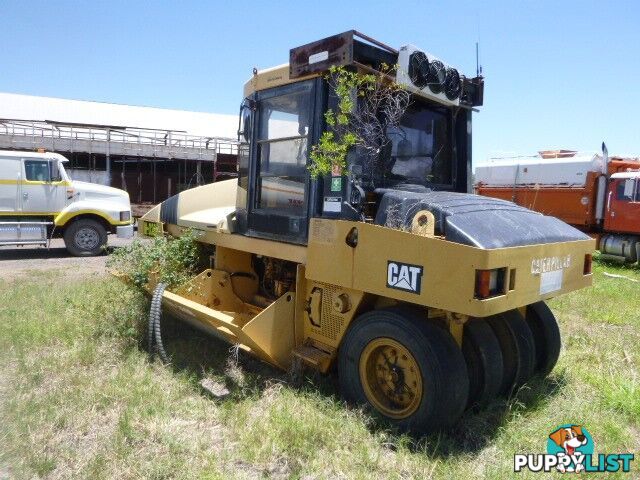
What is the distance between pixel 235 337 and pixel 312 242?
105 centimetres

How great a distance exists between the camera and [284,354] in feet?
13.1

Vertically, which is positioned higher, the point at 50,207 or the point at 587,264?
the point at 587,264

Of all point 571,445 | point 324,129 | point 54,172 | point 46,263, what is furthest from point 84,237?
point 571,445

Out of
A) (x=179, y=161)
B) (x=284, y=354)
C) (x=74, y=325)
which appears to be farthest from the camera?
(x=179, y=161)

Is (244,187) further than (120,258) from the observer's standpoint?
No

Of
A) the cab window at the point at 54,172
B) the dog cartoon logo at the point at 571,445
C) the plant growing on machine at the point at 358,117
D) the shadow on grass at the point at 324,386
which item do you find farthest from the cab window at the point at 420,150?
the cab window at the point at 54,172

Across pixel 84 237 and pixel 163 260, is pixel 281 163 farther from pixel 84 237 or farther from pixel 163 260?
pixel 84 237

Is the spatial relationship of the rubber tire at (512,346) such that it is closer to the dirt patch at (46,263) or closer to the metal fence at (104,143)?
the dirt patch at (46,263)

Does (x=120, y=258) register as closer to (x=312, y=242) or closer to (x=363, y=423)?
(x=312, y=242)

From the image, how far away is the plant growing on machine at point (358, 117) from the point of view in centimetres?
352

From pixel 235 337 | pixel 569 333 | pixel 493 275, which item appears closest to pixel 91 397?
pixel 235 337

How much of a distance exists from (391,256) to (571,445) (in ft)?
5.47

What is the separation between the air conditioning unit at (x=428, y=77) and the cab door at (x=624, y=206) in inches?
396

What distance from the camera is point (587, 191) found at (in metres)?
13.0
